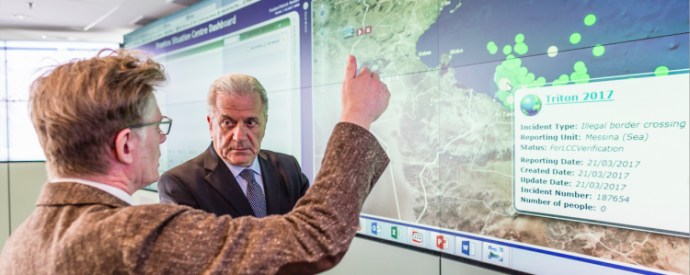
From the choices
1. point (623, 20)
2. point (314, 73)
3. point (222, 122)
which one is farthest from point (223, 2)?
point (623, 20)

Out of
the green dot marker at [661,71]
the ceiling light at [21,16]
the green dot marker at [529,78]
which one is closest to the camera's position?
the green dot marker at [661,71]

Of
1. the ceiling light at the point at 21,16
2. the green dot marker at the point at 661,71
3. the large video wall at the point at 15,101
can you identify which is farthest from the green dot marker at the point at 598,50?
the ceiling light at the point at 21,16

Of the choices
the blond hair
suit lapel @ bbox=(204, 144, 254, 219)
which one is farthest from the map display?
the blond hair

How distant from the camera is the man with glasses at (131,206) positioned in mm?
700

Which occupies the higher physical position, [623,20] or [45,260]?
[623,20]

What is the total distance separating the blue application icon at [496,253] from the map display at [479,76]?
0.20ft

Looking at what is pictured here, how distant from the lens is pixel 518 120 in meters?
1.76

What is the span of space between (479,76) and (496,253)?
0.84 metres

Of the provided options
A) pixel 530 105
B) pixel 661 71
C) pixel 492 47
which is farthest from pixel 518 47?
pixel 661 71

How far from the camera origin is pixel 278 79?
301cm

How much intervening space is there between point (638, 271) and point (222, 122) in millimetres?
1700

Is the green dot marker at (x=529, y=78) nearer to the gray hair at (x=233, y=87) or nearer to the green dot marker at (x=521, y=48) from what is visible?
the green dot marker at (x=521, y=48)

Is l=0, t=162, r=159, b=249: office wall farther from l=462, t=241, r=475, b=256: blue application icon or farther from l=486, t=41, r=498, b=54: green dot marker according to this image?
l=486, t=41, r=498, b=54: green dot marker

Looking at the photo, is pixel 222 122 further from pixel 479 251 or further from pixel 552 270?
pixel 552 270
